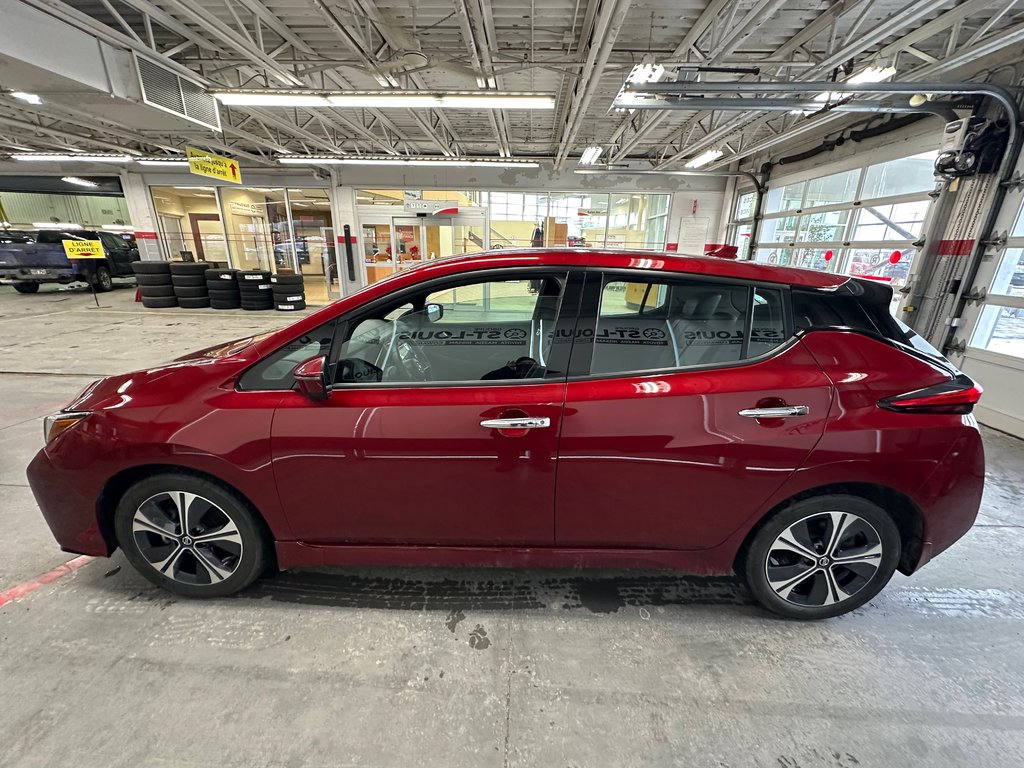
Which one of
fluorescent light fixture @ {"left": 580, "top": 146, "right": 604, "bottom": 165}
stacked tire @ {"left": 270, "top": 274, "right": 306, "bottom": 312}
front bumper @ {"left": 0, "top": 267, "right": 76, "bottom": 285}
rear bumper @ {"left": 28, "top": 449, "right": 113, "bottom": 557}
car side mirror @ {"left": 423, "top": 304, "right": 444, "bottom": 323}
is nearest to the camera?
rear bumper @ {"left": 28, "top": 449, "right": 113, "bottom": 557}

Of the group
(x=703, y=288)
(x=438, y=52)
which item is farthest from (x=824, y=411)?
(x=438, y=52)

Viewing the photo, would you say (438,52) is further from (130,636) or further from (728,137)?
(130,636)

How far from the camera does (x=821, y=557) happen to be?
69.9 inches

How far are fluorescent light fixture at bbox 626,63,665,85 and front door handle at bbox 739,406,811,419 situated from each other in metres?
4.45

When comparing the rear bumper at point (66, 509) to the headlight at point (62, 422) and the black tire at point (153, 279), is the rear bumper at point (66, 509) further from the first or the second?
the black tire at point (153, 279)

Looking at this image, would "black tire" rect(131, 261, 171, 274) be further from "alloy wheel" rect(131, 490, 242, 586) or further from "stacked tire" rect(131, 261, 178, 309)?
"alloy wheel" rect(131, 490, 242, 586)

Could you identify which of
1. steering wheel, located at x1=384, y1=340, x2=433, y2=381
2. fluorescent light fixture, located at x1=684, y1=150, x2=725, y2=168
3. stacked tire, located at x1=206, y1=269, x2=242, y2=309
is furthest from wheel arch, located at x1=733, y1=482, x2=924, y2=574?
stacked tire, located at x1=206, y1=269, x2=242, y2=309

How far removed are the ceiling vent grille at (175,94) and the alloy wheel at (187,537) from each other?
5.71 metres

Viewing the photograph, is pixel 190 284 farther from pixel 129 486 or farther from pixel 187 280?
pixel 129 486

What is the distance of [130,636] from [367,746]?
1183 millimetres

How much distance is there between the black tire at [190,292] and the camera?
428 inches

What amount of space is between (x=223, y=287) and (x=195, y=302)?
93 centimetres

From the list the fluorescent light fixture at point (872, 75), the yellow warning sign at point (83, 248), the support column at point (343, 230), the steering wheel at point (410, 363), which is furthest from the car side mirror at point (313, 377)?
the yellow warning sign at point (83, 248)

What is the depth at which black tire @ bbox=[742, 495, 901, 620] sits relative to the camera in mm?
1717
